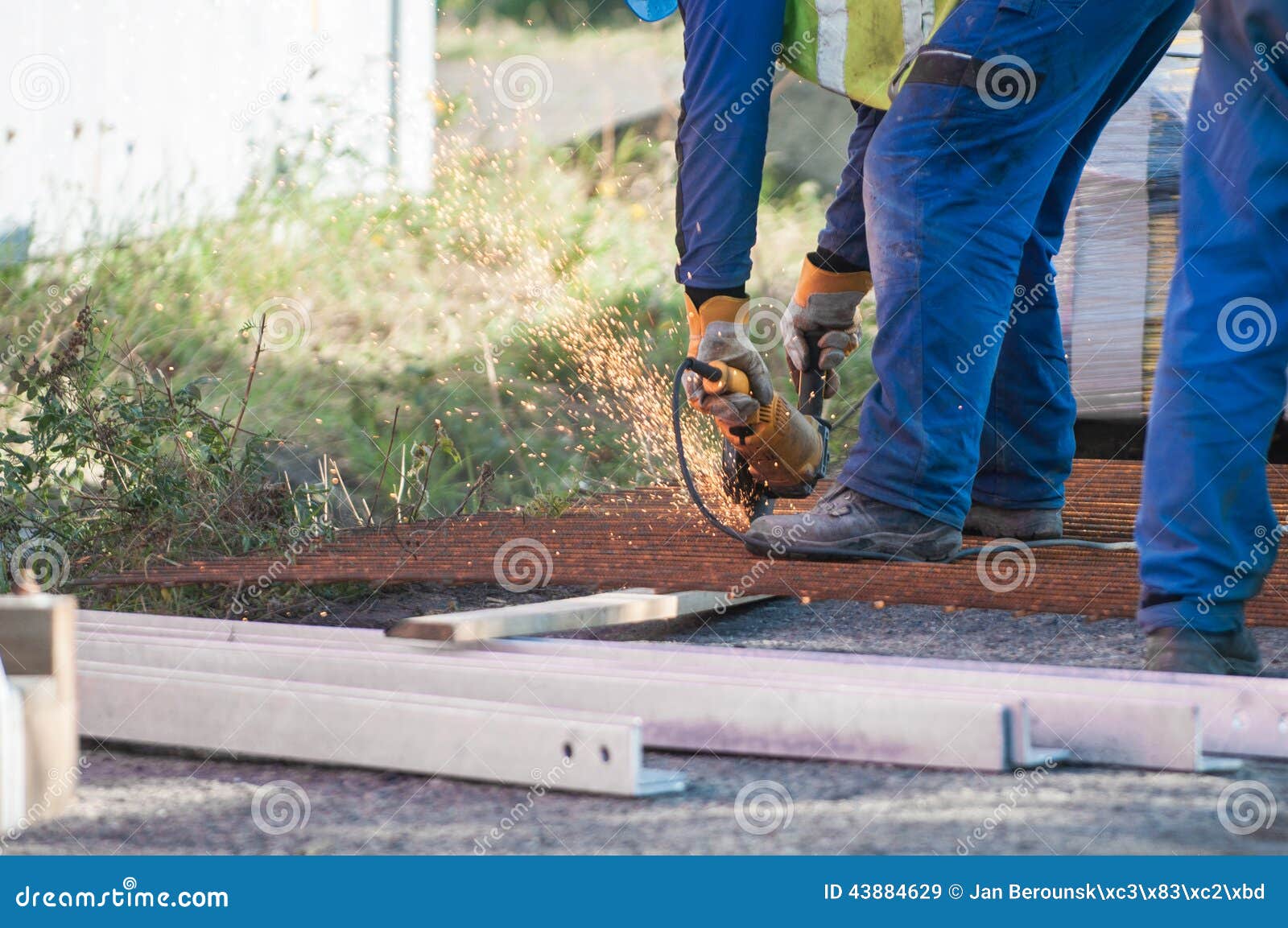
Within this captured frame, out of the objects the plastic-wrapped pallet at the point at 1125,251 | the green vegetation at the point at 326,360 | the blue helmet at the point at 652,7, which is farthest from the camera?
the plastic-wrapped pallet at the point at 1125,251

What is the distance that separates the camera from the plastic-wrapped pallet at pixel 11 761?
1.53 m

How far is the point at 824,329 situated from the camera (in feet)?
10.8

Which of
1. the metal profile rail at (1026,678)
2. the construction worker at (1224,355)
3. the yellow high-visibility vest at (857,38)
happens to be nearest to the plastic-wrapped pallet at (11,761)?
the metal profile rail at (1026,678)

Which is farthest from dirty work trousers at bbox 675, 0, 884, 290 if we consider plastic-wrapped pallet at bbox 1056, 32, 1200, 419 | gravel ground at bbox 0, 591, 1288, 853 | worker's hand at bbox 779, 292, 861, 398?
plastic-wrapped pallet at bbox 1056, 32, 1200, 419

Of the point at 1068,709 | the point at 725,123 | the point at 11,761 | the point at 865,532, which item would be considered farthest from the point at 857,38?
the point at 11,761

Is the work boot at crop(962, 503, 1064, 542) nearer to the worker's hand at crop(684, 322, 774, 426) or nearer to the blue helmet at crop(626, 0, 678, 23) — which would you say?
the worker's hand at crop(684, 322, 774, 426)

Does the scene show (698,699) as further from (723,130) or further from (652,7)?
(652,7)

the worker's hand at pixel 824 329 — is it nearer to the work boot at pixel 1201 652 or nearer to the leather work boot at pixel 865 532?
the leather work boot at pixel 865 532

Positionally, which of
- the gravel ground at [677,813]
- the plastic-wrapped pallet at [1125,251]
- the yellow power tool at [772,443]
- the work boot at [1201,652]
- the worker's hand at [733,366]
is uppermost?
the plastic-wrapped pallet at [1125,251]

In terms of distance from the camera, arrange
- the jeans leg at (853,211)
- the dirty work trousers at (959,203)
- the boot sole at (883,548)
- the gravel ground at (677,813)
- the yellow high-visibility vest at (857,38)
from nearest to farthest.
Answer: the gravel ground at (677,813) → the dirty work trousers at (959,203) → the boot sole at (883,548) → the yellow high-visibility vest at (857,38) → the jeans leg at (853,211)

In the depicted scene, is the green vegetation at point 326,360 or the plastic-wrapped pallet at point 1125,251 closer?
the green vegetation at point 326,360

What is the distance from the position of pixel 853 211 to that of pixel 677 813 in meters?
1.89

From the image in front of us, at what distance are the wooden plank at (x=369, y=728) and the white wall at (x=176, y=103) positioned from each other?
10.9 ft

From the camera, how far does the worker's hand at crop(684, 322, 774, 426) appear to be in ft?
9.25
